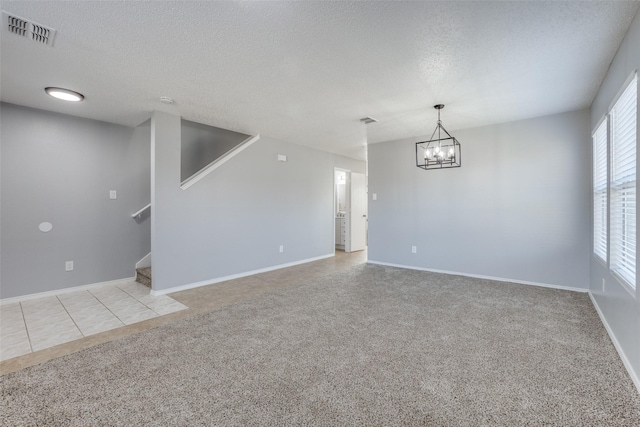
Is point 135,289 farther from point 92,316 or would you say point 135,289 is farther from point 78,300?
point 92,316

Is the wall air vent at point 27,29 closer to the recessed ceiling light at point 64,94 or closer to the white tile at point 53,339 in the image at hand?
the recessed ceiling light at point 64,94

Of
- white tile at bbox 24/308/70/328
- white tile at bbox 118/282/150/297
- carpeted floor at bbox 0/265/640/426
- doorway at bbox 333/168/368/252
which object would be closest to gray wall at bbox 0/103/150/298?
white tile at bbox 118/282/150/297

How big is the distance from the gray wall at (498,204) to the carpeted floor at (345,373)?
44.9 inches

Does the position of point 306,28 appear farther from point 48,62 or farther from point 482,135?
point 482,135

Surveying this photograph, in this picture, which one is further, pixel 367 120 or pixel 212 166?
pixel 212 166

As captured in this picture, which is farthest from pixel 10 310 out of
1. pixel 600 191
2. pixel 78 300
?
pixel 600 191

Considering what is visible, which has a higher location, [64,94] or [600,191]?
[64,94]

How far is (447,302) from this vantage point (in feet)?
10.8

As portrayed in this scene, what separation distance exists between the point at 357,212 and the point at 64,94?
564 cm

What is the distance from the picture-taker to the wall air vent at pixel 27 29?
1861 mm

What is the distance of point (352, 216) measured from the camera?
6996 millimetres

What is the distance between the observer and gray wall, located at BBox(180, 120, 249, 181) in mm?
4875

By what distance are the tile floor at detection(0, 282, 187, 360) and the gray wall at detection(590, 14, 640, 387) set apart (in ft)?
12.5

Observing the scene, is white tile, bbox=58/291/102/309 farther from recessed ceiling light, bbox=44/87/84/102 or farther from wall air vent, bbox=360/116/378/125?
wall air vent, bbox=360/116/378/125
